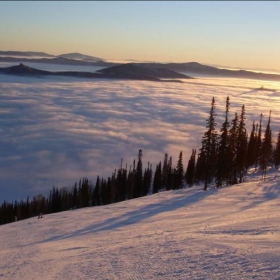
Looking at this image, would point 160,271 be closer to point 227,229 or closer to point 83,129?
point 227,229

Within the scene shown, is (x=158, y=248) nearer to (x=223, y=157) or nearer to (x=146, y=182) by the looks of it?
(x=223, y=157)

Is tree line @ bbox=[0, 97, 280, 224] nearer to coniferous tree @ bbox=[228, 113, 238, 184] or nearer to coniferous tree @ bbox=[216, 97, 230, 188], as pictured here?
coniferous tree @ bbox=[228, 113, 238, 184]

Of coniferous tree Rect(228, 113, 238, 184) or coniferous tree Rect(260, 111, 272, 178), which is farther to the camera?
coniferous tree Rect(260, 111, 272, 178)

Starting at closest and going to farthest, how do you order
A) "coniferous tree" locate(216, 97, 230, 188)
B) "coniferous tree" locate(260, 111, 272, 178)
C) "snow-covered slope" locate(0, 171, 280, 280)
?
"snow-covered slope" locate(0, 171, 280, 280), "coniferous tree" locate(216, 97, 230, 188), "coniferous tree" locate(260, 111, 272, 178)

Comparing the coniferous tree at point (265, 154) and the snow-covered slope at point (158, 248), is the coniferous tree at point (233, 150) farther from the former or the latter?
the snow-covered slope at point (158, 248)

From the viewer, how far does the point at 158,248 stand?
15.8 m

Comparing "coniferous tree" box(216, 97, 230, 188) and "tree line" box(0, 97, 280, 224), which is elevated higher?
"coniferous tree" box(216, 97, 230, 188)

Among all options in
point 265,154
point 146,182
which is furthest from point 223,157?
point 146,182

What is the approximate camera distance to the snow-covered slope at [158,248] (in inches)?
498

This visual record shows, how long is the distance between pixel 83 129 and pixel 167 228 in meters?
159

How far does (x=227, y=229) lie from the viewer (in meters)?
18.2

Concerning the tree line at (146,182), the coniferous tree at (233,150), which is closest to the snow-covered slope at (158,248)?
the coniferous tree at (233,150)

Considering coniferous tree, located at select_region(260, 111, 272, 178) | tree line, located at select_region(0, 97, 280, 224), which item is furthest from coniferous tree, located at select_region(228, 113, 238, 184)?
coniferous tree, located at select_region(260, 111, 272, 178)

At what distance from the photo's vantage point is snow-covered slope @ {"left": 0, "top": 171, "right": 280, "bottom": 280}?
41.5 feet
